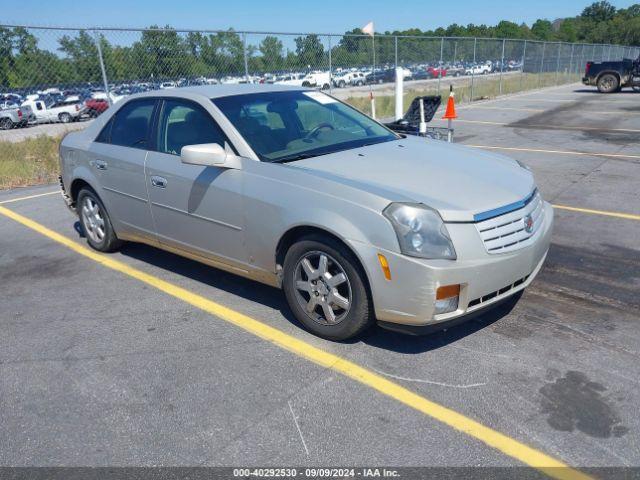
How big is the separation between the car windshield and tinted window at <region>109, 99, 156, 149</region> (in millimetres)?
814

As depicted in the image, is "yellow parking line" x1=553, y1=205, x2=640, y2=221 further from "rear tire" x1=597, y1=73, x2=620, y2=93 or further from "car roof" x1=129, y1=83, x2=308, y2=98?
"rear tire" x1=597, y1=73, x2=620, y2=93

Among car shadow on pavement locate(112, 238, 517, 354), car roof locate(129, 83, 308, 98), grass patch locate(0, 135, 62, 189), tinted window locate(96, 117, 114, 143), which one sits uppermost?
car roof locate(129, 83, 308, 98)

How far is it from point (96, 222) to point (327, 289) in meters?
3.05

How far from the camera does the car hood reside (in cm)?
319

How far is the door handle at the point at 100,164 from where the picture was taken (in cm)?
489

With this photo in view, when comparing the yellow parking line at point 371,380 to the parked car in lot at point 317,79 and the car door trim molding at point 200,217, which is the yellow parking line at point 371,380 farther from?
the parked car in lot at point 317,79

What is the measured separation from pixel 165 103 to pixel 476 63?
2265 cm

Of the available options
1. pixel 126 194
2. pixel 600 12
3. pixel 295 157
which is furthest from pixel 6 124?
pixel 600 12

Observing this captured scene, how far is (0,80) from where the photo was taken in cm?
1036

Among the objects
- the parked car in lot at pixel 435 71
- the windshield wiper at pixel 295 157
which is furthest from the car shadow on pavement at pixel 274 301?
the parked car in lot at pixel 435 71

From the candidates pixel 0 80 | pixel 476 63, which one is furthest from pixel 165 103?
pixel 476 63

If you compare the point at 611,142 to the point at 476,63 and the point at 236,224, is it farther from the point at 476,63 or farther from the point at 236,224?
the point at 476,63

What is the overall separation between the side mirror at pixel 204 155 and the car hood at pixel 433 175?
509 mm

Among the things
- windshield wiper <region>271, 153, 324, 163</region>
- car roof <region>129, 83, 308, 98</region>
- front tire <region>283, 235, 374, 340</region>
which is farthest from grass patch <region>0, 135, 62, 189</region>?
front tire <region>283, 235, 374, 340</region>
